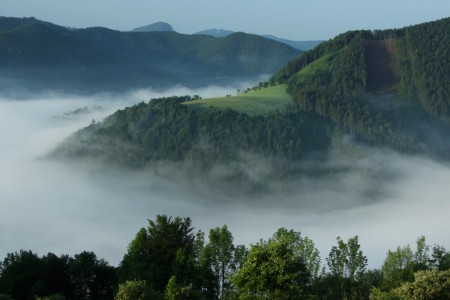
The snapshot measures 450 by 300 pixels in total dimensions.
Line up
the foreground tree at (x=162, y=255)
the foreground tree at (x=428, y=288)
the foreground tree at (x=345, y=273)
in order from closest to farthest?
1. the foreground tree at (x=428, y=288)
2. the foreground tree at (x=345, y=273)
3. the foreground tree at (x=162, y=255)

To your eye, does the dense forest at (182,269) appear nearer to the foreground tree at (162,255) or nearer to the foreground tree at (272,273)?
the foreground tree at (162,255)

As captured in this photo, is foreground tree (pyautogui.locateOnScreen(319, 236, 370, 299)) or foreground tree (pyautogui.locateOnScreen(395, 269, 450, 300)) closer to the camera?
foreground tree (pyautogui.locateOnScreen(395, 269, 450, 300))

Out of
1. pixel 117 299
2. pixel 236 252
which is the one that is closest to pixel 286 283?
pixel 117 299

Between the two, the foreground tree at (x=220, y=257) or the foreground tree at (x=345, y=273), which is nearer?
the foreground tree at (x=345, y=273)

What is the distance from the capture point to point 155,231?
90812 millimetres

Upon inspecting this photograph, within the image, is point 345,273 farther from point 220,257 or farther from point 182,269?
point 182,269

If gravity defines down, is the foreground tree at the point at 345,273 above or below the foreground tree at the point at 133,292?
below

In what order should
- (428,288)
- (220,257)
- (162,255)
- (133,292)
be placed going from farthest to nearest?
(220,257)
(162,255)
(133,292)
(428,288)

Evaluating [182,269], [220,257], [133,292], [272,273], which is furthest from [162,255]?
[272,273]

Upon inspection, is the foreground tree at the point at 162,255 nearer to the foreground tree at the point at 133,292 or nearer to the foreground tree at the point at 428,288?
the foreground tree at the point at 133,292

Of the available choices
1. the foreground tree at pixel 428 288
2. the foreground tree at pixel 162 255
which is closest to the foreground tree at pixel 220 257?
the foreground tree at pixel 162 255

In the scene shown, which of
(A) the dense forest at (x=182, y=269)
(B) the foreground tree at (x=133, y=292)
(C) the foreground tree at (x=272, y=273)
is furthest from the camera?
(A) the dense forest at (x=182, y=269)

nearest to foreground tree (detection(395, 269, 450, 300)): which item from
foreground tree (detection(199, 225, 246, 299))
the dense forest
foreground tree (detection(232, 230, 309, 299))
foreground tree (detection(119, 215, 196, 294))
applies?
foreground tree (detection(232, 230, 309, 299))

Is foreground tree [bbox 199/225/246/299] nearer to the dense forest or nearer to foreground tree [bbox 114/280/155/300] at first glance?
the dense forest
